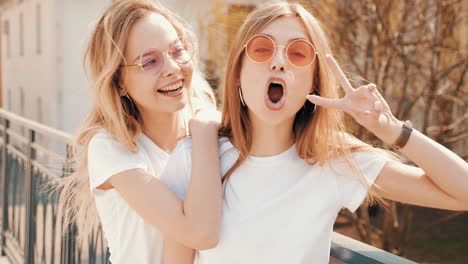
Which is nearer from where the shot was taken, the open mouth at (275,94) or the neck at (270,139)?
the open mouth at (275,94)

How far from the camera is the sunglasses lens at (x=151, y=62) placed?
212cm

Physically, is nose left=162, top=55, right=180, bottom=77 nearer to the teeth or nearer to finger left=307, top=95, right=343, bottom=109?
the teeth

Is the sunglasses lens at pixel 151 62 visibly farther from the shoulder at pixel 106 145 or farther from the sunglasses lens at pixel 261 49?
the sunglasses lens at pixel 261 49

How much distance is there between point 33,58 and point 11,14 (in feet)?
15.5

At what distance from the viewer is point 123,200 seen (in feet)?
6.75

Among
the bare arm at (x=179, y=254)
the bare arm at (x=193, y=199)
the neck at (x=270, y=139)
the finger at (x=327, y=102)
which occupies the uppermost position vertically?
the finger at (x=327, y=102)

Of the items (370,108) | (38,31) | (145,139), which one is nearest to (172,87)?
(145,139)

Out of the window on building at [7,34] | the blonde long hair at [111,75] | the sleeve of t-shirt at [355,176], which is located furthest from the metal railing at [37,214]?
the window on building at [7,34]

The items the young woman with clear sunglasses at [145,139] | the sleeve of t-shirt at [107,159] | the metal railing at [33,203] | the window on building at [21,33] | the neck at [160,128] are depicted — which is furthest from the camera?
the window on building at [21,33]

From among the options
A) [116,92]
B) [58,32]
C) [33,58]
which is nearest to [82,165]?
[116,92]

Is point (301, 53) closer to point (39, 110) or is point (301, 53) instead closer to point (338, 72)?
point (338, 72)

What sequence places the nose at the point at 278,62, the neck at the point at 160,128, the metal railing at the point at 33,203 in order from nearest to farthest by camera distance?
the nose at the point at 278,62 < the neck at the point at 160,128 < the metal railing at the point at 33,203

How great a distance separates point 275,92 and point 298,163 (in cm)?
26

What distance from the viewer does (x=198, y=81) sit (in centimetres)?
256
